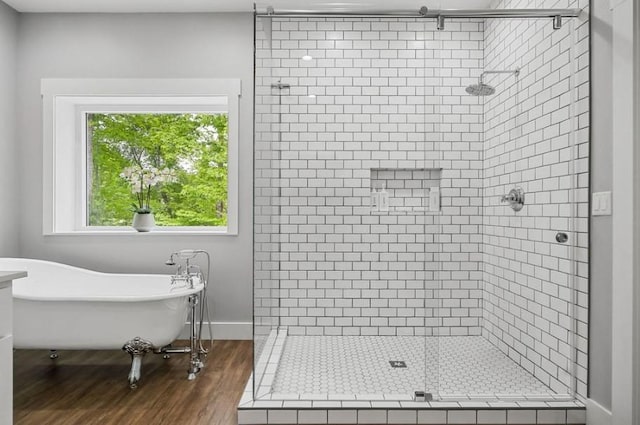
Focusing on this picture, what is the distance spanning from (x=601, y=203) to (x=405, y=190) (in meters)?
1.08

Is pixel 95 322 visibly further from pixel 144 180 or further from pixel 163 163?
pixel 163 163

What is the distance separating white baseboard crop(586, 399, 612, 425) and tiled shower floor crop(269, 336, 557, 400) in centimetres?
19

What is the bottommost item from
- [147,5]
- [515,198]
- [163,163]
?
[515,198]

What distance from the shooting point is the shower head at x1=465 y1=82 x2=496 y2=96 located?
8.41 ft

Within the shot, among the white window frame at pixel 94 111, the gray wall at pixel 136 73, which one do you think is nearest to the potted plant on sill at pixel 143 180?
the white window frame at pixel 94 111

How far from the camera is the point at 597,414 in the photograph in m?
2.23

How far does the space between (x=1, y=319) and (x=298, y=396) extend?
4.63 ft

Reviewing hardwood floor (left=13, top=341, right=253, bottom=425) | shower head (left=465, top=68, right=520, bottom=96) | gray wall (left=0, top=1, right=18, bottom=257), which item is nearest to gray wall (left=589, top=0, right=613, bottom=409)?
shower head (left=465, top=68, right=520, bottom=96)

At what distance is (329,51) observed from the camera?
9.45 ft

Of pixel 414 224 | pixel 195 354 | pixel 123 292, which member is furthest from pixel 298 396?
pixel 123 292

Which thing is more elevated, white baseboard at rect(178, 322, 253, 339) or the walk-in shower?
the walk-in shower

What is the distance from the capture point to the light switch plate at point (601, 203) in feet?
7.22

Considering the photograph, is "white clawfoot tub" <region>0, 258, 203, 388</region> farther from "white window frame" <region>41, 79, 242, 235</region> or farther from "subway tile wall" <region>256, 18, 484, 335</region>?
"white window frame" <region>41, 79, 242, 235</region>

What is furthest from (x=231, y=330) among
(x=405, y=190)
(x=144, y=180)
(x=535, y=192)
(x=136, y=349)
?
(x=535, y=192)
